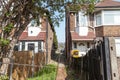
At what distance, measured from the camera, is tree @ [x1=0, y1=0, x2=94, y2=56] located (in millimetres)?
8297

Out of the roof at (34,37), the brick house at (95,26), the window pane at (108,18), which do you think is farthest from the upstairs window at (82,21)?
the roof at (34,37)

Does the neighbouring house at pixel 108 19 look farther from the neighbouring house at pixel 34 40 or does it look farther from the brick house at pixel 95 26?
the neighbouring house at pixel 34 40

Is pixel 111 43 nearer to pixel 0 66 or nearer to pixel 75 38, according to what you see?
pixel 0 66

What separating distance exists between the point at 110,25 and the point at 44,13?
13862mm

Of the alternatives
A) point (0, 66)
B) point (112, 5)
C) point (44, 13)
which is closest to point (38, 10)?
point (44, 13)

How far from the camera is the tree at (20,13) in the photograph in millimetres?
8297

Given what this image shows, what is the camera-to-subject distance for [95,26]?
23484 millimetres

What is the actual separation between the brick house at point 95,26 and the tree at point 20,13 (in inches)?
467

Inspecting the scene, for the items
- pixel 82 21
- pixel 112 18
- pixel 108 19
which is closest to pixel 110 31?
pixel 108 19

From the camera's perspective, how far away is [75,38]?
74.3 ft

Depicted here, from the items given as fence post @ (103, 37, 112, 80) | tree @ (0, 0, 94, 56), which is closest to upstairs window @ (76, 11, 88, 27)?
tree @ (0, 0, 94, 56)

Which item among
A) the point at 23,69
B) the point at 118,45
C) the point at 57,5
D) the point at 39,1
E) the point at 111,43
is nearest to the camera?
the point at 111,43

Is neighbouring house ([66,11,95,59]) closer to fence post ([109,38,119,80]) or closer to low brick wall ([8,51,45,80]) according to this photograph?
low brick wall ([8,51,45,80])

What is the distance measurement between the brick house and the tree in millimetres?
11851
